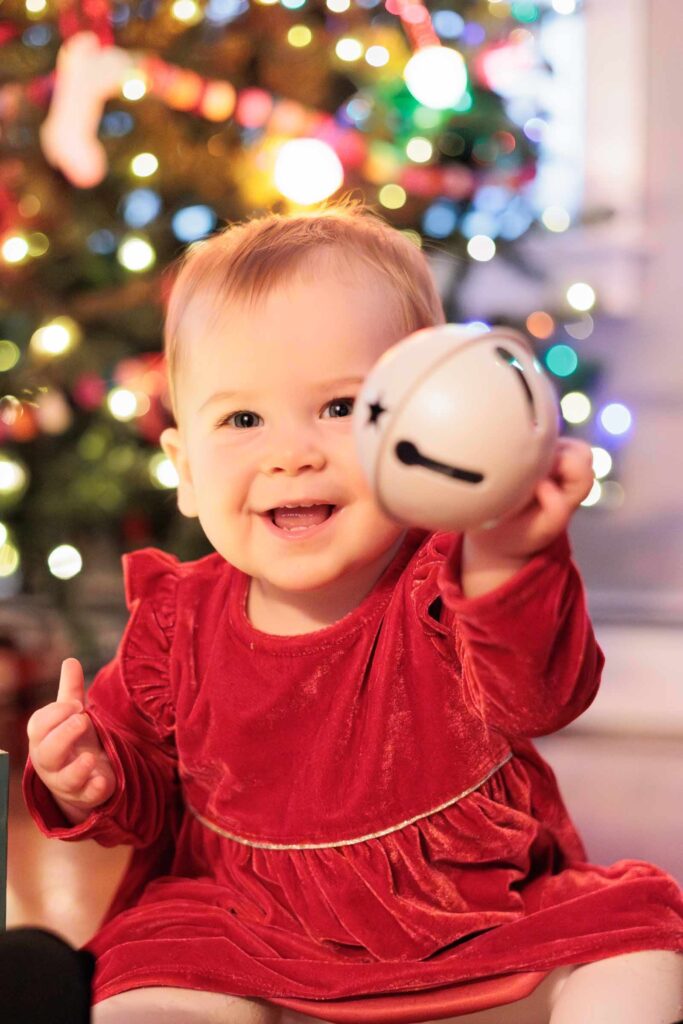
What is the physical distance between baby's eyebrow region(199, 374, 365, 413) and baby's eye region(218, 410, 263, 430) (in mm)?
15

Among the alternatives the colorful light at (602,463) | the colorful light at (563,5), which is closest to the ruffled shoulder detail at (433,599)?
the colorful light at (602,463)

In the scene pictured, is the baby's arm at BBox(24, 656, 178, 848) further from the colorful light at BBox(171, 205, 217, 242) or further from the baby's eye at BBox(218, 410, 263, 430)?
the colorful light at BBox(171, 205, 217, 242)

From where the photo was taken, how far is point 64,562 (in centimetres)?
200

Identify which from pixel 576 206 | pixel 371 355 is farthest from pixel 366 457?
pixel 576 206

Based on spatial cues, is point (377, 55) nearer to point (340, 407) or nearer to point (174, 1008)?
point (340, 407)

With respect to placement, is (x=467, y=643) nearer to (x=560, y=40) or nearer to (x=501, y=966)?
(x=501, y=966)

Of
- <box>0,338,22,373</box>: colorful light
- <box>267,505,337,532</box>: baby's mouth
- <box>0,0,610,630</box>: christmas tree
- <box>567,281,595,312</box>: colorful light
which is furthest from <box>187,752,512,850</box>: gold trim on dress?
<box>567,281,595,312</box>: colorful light

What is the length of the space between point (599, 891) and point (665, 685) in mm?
1308

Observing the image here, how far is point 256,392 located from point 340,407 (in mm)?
62

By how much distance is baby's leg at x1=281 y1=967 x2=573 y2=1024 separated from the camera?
878 millimetres

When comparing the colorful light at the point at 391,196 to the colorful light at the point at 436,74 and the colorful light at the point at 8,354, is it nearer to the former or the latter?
the colorful light at the point at 436,74

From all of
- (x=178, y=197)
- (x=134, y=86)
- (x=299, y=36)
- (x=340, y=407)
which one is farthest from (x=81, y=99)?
(x=340, y=407)

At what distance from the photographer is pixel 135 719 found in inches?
42.3

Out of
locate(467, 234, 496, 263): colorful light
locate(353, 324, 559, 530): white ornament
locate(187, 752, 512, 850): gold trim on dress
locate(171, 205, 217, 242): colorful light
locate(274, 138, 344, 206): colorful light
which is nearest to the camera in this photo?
locate(353, 324, 559, 530): white ornament
